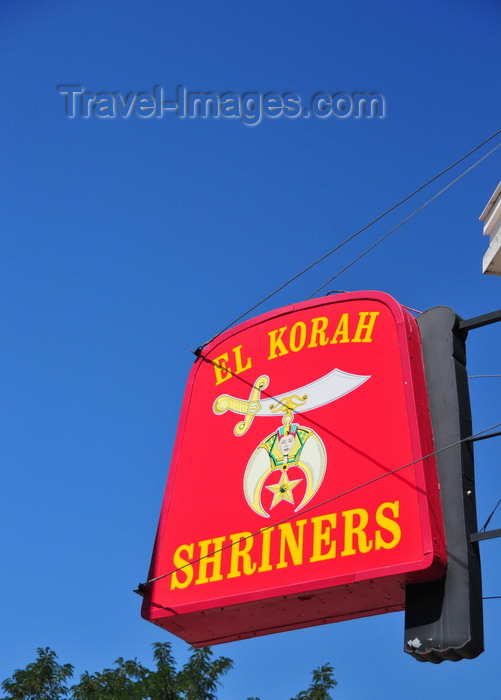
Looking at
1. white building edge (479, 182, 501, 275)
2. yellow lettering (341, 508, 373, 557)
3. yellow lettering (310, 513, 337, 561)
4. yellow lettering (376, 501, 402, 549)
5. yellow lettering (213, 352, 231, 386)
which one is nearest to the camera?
yellow lettering (376, 501, 402, 549)

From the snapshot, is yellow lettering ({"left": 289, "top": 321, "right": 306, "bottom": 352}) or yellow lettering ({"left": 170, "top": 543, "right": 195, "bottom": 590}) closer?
yellow lettering ({"left": 170, "top": 543, "right": 195, "bottom": 590})

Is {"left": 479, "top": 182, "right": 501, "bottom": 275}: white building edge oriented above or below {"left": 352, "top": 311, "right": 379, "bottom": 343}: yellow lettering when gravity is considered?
above

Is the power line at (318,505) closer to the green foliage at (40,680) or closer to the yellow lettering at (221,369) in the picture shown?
the yellow lettering at (221,369)

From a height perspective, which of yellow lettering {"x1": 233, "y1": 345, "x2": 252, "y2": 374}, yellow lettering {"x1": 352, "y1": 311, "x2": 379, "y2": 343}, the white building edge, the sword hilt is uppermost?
the white building edge

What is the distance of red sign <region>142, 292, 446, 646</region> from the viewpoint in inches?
321

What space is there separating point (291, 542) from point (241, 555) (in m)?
0.51

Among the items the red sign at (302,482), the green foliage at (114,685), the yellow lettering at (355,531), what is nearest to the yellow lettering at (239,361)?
the red sign at (302,482)

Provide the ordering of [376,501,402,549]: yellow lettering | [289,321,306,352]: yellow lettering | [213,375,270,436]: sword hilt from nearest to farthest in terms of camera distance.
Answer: [376,501,402,549]: yellow lettering, [213,375,270,436]: sword hilt, [289,321,306,352]: yellow lettering

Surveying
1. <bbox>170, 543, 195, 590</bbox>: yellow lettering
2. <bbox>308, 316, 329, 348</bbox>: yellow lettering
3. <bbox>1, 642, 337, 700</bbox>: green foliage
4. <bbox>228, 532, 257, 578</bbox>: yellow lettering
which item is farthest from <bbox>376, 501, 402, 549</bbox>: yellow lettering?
<bbox>1, 642, 337, 700</bbox>: green foliage

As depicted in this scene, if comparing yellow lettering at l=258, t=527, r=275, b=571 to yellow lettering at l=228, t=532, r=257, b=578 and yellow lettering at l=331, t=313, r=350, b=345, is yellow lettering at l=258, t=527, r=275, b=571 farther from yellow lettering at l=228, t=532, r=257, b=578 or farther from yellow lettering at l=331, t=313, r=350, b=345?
yellow lettering at l=331, t=313, r=350, b=345

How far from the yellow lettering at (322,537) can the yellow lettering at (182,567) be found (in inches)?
50.5

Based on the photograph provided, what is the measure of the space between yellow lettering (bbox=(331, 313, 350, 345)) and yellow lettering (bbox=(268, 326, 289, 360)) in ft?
1.92

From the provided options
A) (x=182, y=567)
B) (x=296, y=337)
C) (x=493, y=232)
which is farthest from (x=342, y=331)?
(x=182, y=567)

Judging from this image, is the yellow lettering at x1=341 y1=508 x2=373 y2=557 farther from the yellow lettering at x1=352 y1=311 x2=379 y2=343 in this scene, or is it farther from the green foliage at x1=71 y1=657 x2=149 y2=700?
the green foliage at x1=71 y1=657 x2=149 y2=700
